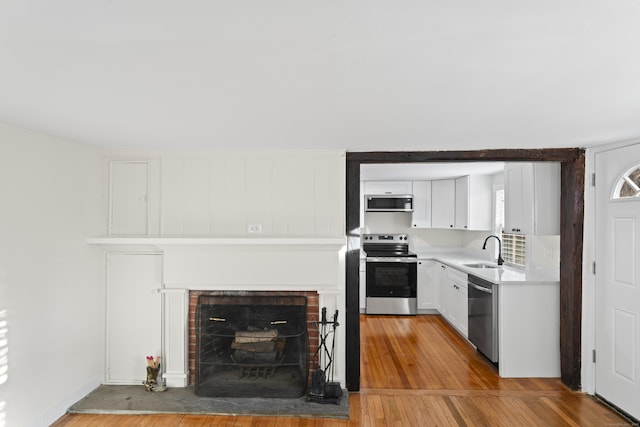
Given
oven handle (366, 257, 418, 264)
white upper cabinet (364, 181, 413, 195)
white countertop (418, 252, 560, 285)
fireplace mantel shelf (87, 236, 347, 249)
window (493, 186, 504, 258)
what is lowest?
oven handle (366, 257, 418, 264)

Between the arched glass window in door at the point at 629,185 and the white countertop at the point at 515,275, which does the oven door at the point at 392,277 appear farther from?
the arched glass window in door at the point at 629,185

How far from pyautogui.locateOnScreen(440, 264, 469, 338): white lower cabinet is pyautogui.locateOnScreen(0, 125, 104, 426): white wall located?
4.01m

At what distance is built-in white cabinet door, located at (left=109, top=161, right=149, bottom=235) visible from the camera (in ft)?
11.5

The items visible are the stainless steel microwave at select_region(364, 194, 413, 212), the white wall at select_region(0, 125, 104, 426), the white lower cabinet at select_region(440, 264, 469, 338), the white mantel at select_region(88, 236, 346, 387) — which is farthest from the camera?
the stainless steel microwave at select_region(364, 194, 413, 212)

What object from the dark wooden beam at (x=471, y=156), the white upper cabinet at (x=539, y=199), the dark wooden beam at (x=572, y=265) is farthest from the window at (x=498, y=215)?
A: the dark wooden beam at (x=471, y=156)

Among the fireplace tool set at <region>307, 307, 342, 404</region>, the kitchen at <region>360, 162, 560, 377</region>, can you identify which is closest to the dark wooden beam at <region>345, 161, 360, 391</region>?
the fireplace tool set at <region>307, 307, 342, 404</region>

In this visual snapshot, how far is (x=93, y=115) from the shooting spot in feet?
7.38

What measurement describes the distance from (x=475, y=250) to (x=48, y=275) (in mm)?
5544

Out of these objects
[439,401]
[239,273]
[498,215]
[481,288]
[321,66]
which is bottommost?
[439,401]

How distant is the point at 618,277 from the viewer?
3.05 m

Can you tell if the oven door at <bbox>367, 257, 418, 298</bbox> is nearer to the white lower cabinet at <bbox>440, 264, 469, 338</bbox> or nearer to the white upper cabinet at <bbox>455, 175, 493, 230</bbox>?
the white lower cabinet at <bbox>440, 264, 469, 338</bbox>

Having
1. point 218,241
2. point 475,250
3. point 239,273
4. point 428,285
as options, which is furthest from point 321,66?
point 475,250

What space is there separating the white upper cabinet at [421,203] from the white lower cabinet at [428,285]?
2.31ft

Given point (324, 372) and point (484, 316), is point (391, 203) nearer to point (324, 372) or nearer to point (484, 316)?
point (484, 316)
